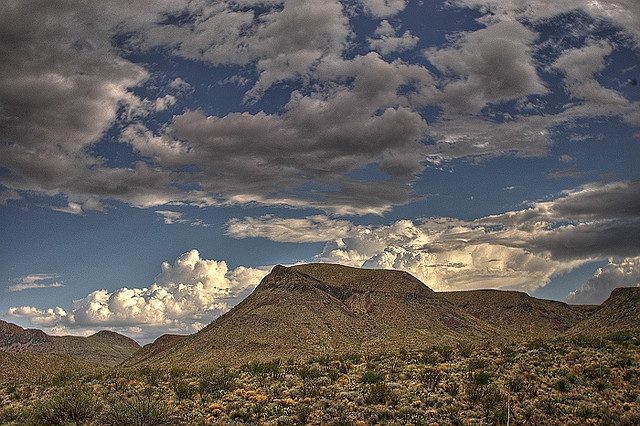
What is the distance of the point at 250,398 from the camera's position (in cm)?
2719

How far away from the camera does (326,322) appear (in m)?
103

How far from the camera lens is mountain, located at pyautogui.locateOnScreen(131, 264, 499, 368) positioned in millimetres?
80875

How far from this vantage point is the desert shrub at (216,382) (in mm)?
29672

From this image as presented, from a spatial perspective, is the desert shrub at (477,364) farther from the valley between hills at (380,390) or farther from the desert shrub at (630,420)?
the desert shrub at (630,420)

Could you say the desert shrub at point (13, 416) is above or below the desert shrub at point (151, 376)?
below

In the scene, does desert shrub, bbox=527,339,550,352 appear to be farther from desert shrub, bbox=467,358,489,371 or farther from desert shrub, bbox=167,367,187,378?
desert shrub, bbox=167,367,187,378

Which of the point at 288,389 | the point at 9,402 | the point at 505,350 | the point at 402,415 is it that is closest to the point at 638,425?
the point at 402,415

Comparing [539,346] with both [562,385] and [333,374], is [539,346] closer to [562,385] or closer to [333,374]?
[562,385]

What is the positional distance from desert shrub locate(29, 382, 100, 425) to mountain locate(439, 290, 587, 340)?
122m

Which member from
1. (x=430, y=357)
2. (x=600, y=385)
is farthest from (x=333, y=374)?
(x=600, y=385)

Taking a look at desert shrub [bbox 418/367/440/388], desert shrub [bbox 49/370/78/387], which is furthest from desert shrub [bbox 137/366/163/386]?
desert shrub [bbox 418/367/440/388]

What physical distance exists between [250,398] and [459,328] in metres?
99.1

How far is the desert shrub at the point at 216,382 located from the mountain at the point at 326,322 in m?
37.9

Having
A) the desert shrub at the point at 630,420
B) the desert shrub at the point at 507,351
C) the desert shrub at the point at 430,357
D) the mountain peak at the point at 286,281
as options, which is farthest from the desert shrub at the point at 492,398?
the mountain peak at the point at 286,281
